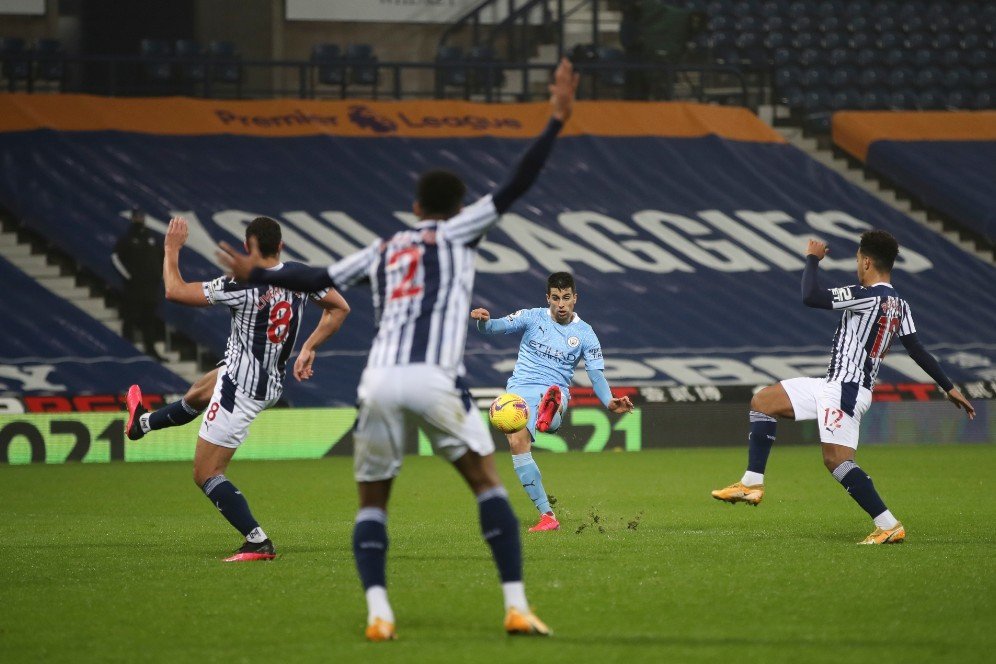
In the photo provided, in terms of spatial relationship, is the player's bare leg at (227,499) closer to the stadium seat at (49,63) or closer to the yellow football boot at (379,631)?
the yellow football boot at (379,631)

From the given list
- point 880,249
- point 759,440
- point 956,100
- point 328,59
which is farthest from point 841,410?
point 956,100

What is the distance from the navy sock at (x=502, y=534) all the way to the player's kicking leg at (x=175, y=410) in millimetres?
3771

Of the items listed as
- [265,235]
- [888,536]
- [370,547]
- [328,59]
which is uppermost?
[328,59]

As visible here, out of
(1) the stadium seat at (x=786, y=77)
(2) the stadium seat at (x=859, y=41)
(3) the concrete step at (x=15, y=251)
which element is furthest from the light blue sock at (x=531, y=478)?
(2) the stadium seat at (x=859, y=41)

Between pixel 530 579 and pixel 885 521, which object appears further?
pixel 885 521

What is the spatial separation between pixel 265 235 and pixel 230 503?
1.70 metres

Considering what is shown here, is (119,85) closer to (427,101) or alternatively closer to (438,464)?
(427,101)

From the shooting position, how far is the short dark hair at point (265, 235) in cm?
877

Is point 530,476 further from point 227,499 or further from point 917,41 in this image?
point 917,41

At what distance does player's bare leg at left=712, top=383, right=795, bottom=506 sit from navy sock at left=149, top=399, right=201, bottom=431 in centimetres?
366

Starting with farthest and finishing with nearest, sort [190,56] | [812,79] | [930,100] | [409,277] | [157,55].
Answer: [930,100], [812,79], [157,55], [190,56], [409,277]

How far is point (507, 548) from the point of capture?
20.6ft

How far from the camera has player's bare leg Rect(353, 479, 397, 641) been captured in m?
6.29

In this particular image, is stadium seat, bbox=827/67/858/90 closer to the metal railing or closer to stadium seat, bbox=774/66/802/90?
stadium seat, bbox=774/66/802/90
